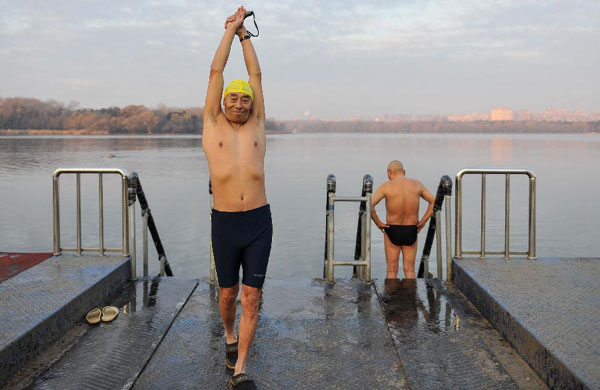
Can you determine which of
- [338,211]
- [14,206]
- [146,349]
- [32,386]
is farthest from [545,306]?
[14,206]

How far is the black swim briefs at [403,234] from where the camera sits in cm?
752

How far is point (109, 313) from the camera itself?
→ 512cm

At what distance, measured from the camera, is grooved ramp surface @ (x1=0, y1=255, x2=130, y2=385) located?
405 cm

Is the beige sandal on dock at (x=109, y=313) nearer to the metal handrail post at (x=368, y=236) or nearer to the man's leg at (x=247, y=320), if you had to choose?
the man's leg at (x=247, y=320)

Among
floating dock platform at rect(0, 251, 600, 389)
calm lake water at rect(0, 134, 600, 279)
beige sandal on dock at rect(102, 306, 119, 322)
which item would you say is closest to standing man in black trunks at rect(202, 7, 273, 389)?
floating dock platform at rect(0, 251, 600, 389)

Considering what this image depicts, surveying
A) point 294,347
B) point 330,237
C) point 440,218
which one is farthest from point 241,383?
point 440,218

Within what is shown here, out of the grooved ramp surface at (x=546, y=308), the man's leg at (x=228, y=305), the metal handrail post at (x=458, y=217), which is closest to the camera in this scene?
the grooved ramp surface at (x=546, y=308)

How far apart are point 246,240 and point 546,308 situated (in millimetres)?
2477

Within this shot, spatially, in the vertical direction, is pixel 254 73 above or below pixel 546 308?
above

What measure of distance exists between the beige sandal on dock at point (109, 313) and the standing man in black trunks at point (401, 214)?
132 inches

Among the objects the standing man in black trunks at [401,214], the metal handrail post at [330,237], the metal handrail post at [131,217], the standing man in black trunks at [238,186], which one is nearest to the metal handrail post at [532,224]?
the standing man in black trunks at [401,214]

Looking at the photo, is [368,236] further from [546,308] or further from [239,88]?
[239,88]

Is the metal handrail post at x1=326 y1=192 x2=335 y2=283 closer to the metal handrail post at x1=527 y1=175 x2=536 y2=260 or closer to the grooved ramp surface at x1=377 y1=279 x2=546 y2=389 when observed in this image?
the grooved ramp surface at x1=377 y1=279 x2=546 y2=389

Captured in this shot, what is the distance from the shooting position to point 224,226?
3953 mm
